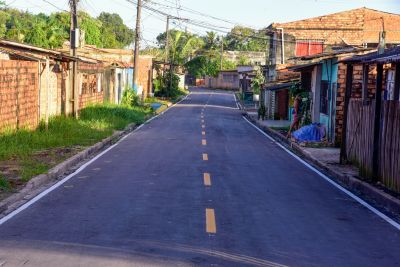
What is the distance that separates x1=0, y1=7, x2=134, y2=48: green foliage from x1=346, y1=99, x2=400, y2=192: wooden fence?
2558 centimetres

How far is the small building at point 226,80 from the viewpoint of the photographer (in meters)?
108

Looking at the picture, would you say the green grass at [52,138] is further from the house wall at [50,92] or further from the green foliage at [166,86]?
the green foliage at [166,86]

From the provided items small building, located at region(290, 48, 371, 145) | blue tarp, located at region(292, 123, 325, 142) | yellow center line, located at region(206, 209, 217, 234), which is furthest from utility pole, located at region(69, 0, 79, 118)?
yellow center line, located at region(206, 209, 217, 234)

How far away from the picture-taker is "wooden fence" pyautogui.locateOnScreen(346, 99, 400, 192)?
12.7 meters

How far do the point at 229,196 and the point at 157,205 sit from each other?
171 cm

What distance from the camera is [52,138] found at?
19.9 meters

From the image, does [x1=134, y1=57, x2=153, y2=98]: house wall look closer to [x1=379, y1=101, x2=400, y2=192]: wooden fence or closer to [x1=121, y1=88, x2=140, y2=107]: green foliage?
[x1=121, y1=88, x2=140, y2=107]: green foliage

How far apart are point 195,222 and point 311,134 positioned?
17081 millimetres

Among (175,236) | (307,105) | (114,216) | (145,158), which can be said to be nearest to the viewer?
(175,236)

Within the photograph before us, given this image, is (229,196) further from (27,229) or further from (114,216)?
(27,229)

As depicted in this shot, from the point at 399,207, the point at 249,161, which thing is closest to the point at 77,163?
the point at 249,161

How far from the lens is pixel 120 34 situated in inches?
4178

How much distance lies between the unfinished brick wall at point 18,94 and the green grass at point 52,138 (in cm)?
38

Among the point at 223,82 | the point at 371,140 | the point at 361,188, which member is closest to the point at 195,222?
the point at 361,188
